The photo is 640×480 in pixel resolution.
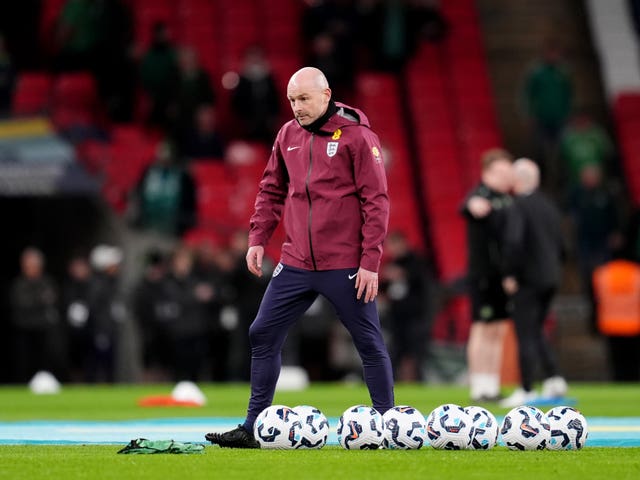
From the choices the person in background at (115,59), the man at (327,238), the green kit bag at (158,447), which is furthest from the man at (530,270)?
the person in background at (115,59)

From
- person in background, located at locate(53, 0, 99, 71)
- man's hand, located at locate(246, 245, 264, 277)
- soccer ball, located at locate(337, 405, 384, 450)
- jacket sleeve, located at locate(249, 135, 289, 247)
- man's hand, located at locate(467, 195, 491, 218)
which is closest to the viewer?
soccer ball, located at locate(337, 405, 384, 450)

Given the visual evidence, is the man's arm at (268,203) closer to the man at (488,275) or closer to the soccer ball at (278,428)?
the soccer ball at (278,428)

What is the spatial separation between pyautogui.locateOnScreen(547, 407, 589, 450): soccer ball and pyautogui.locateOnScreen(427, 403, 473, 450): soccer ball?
51cm

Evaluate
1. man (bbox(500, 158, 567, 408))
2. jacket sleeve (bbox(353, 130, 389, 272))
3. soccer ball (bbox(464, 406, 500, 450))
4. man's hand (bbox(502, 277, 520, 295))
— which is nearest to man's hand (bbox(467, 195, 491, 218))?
man (bbox(500, 158, 567, 408))

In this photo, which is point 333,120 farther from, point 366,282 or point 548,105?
point 548,105

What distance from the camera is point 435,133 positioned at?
81.7 ft

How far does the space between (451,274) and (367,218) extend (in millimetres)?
12808

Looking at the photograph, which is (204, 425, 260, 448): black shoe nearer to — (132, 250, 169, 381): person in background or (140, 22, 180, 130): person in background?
(132, 250, 169, 381): person in background

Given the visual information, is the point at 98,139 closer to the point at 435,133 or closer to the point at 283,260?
the point at 435,133

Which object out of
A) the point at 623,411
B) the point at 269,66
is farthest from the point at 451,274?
the point at 623,411

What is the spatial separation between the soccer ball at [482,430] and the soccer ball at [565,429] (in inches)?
13.7

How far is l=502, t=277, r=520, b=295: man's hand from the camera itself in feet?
45.9

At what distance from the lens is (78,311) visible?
2130 centimetres

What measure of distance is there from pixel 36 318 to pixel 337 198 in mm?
12922
